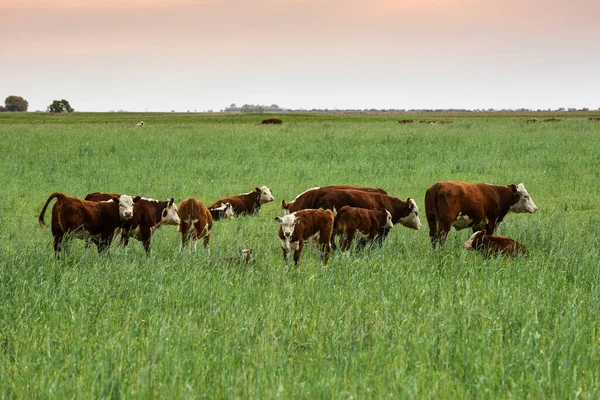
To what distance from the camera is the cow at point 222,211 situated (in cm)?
1739

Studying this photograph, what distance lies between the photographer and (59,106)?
160m

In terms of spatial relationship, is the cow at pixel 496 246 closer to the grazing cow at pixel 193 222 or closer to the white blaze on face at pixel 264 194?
the grazing cow at pixel 193 222

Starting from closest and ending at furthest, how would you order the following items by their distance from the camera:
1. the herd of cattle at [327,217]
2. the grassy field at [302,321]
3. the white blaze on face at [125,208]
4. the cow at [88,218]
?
the grassy field at [302,321], the cow at [88,218], the herd of cattle at [327,217], the white blaze on face at [125,208]

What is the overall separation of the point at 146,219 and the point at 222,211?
5333mm

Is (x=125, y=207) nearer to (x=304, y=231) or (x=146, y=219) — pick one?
(x=146, y=219)

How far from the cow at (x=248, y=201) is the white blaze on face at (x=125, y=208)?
6436 mm

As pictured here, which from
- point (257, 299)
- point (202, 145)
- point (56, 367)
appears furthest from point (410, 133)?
point (56, 367)

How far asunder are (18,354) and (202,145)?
93.6ft

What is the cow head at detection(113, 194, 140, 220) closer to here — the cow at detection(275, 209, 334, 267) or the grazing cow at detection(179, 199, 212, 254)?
the grazing cow at detection(179, 199, 212, 254)

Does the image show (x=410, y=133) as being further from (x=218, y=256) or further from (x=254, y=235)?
(x=218, y=256)

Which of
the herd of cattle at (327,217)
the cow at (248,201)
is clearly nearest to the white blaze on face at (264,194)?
the cow at (248,201)

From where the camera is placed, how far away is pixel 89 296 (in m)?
8.00

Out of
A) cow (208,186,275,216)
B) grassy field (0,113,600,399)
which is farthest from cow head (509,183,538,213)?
cow (208,186,275,216)

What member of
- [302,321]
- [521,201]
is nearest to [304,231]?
[302,321]
